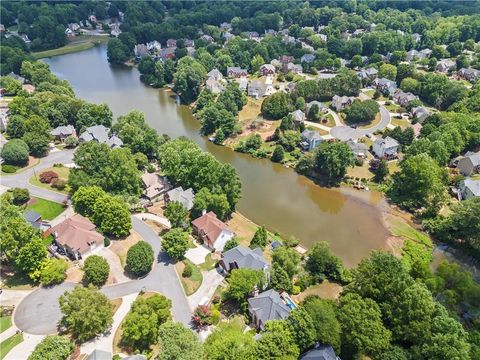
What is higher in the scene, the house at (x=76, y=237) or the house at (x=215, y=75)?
the house at (x=76, y=237)

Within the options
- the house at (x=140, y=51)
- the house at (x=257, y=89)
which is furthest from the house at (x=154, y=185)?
the house at (x=140, y=51)

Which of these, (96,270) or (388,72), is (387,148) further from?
(96,270)

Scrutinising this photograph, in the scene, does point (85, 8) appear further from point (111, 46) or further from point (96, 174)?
point (96, 174)

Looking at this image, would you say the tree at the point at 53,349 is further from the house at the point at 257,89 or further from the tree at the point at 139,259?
the house at the point at 257,89

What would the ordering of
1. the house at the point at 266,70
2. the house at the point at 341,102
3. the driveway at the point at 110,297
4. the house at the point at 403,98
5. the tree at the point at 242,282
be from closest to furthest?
the driveway at the point at 110,297
the tree at the point at 242,282
the house at the point at 341,102
the house at the point at 403,98
the house at the point at 266,70

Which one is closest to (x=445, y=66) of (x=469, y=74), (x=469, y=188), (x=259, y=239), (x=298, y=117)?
(x=469, y=74)

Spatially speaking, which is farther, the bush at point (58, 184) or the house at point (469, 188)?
the house at point (469, 188)

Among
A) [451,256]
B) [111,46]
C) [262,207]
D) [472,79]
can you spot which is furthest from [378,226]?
[111,46]
